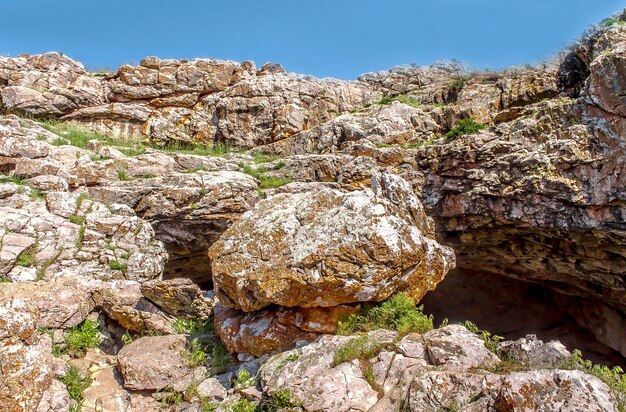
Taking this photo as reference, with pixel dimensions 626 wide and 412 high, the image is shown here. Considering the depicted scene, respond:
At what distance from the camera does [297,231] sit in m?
6.77

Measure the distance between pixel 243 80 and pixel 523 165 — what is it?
14.3 metres

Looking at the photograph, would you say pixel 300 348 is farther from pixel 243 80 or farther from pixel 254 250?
pixel 243 80

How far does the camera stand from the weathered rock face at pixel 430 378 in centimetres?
406

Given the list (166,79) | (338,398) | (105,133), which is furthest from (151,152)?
(338,398)

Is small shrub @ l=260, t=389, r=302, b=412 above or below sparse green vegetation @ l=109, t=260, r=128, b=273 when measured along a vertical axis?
below

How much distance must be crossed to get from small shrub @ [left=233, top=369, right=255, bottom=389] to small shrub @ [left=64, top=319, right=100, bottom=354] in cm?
290

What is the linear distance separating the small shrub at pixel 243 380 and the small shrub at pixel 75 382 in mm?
2188

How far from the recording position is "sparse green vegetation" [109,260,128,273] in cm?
883

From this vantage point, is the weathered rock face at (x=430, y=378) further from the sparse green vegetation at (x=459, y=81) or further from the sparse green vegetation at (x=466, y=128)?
the sparse green vegetation at (x=459, y=81)

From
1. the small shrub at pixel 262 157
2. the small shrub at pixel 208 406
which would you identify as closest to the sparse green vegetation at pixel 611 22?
the small shrub at pixel 262 157

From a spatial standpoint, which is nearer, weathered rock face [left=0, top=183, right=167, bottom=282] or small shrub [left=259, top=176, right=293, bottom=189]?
weathered rock face [left=0, top=183, right=167, bottom=282]

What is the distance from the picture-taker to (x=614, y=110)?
997 cm

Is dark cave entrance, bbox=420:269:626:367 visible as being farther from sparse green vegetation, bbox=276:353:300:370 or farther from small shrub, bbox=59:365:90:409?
small shrub, bbox=59:365:90:409

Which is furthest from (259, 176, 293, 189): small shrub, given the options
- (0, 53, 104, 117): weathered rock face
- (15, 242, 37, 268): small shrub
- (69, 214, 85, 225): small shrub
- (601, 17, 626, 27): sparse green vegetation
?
(601, 17, 626, 27): sparse green vegetation
